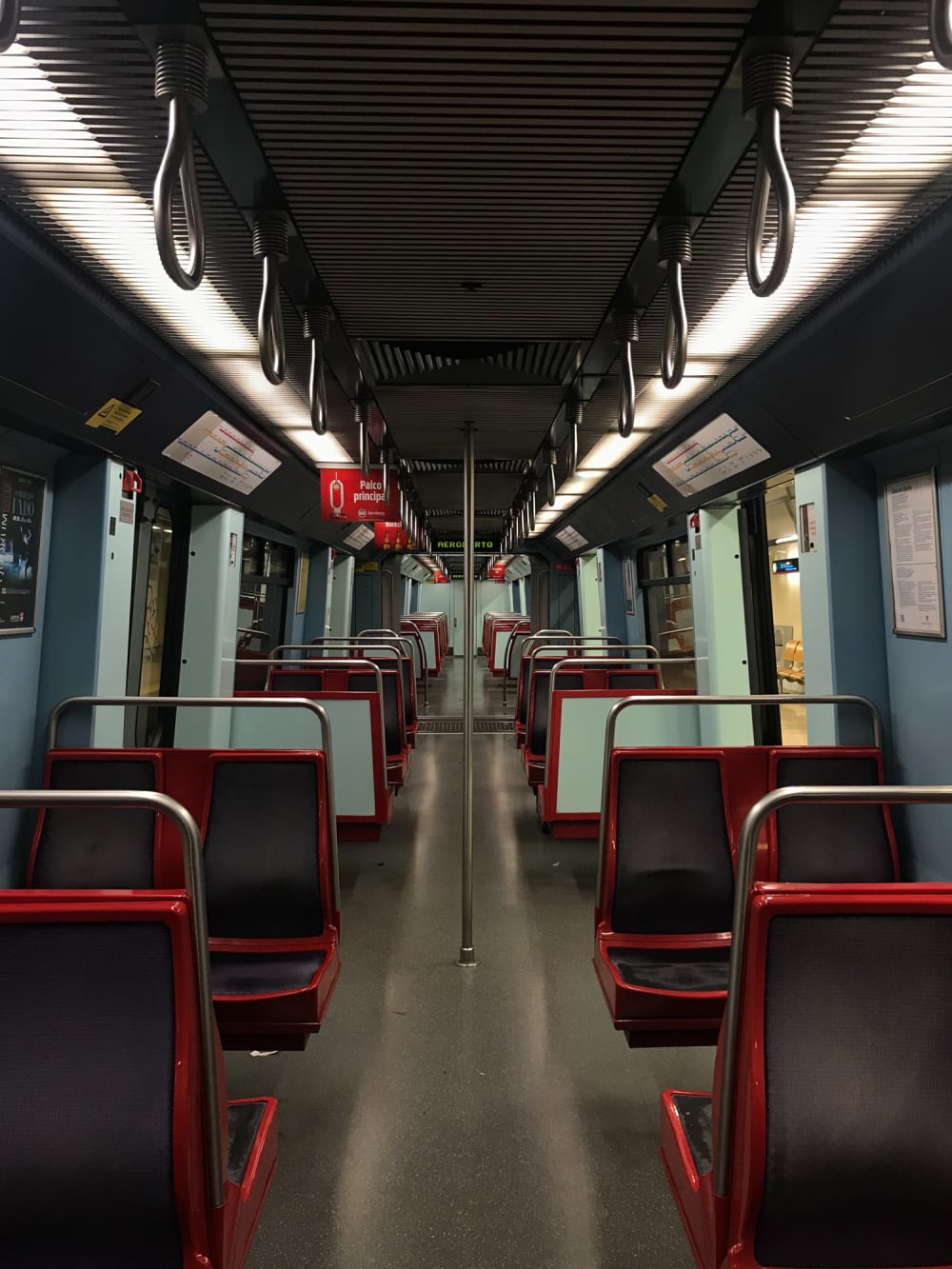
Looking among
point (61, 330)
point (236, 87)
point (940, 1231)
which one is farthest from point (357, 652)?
point (940, 1231)

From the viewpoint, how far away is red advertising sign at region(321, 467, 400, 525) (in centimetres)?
539

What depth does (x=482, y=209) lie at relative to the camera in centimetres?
195

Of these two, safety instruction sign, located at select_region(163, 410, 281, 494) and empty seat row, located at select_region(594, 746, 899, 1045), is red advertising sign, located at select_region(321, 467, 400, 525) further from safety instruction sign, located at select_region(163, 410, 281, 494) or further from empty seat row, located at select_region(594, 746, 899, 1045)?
empty seat row, located at select_region(594, 746, 899, 1045)

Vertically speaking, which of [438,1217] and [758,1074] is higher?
[758,1074]

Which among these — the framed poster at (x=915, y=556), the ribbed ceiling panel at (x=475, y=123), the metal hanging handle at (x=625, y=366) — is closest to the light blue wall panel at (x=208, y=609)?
the ribbed ceiling panel at (x=475, y=123)

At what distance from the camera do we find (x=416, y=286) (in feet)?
8.04

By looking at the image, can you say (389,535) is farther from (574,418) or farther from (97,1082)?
(97,1082)

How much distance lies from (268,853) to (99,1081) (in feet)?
4.47

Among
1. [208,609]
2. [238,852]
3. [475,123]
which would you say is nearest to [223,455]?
[208,609]

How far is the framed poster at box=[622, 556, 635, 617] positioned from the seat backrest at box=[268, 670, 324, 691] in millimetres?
4229

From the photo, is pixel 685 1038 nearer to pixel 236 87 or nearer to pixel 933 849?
pixel 933 849

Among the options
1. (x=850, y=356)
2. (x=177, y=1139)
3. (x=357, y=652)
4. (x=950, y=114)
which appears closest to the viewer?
(x=177, y=1139)

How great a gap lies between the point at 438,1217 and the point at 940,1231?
122cm

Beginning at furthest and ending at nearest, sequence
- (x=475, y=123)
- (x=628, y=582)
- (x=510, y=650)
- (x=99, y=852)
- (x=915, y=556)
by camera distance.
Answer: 1. (x=510, y=650)
2. (x=628, y=582)
3. (x=915, y=556)
4. (x=99, y=852)
5. (x=475, y=123)
